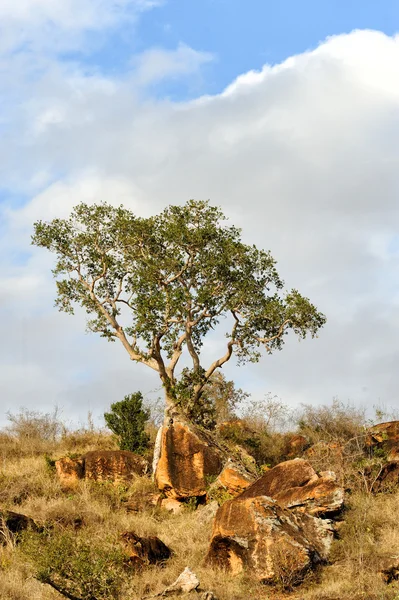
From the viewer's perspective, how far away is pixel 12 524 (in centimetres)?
2008

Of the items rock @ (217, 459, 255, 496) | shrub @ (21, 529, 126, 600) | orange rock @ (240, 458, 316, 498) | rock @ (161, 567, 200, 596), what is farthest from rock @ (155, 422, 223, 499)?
shrub @ (21, 529, 126, 600)

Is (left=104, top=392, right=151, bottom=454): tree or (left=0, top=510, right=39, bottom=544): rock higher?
(left=104, top=392, right=151, bottom=454): tree

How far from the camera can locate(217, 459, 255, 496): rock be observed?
78.3 feet

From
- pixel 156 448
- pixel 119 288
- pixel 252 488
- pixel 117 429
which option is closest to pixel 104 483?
pixel 156 448

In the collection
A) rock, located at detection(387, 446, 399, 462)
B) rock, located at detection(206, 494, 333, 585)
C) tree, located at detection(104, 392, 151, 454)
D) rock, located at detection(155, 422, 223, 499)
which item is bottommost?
rock, located at detection(206, 494, 333, 585)

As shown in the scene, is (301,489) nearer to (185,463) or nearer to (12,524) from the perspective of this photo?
(185,463)

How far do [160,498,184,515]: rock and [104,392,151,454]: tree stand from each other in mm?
4812

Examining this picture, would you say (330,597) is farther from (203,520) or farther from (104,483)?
(104,483)

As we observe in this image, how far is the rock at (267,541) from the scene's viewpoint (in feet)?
52.5

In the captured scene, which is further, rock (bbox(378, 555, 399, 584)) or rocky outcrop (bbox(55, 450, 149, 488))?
rocky outcrop (bbox(55, 450, 149, 488))

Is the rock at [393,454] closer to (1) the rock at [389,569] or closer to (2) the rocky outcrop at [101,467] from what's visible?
(1) the rock at [389,569]

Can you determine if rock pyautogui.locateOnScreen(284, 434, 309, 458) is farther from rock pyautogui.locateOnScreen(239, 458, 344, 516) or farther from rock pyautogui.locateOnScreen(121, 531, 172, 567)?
rock pyautogui.locateOnScreen(121, 531, 172, 567)

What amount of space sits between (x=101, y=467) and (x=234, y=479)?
5514mm

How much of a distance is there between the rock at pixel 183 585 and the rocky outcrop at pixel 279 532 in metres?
1.52
